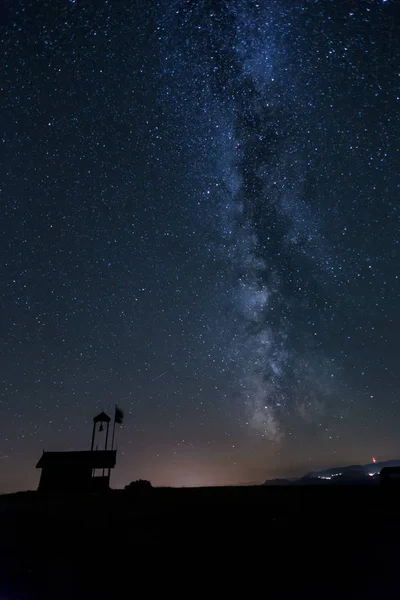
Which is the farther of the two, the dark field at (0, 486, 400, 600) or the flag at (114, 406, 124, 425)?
the flag at (114, 406, 124, 425)

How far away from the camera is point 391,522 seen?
9523mm

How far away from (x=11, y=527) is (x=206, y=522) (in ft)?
22.3

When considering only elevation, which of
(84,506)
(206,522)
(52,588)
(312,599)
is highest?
(84,506)

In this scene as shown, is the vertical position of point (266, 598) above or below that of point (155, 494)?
below

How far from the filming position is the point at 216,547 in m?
9.70

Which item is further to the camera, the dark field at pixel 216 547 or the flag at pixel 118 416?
the flag at pixel 118 416

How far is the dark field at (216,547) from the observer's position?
8570mm

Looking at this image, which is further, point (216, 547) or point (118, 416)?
point (118, 416)

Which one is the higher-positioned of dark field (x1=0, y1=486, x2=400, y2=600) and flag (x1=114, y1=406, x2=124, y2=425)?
flag (x1=114, y1=406, x2=124, y2=425)

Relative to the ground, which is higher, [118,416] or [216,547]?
[118,416]

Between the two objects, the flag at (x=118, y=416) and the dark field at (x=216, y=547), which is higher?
the flag at (x=118, y=416)

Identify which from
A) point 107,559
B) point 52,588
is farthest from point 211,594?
point 52,588

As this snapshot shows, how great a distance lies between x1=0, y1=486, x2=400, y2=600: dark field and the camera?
857cm

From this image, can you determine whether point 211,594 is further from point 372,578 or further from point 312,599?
point 372,578
